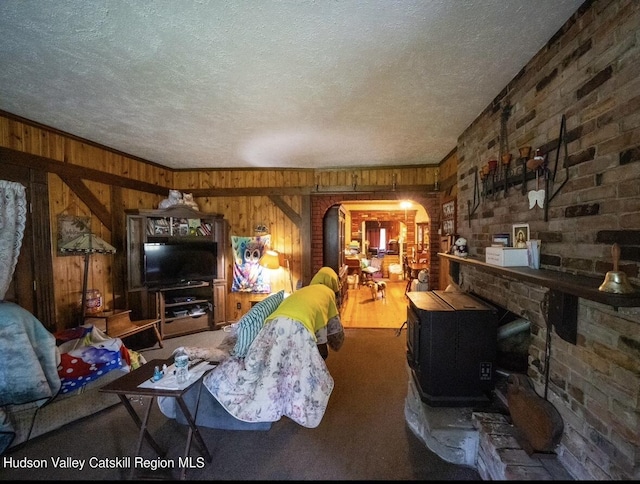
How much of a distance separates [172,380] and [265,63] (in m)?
2.10

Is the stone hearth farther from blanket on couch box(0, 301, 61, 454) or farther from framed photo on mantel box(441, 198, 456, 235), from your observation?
blanket on couch box(0, 301, 61, 454)

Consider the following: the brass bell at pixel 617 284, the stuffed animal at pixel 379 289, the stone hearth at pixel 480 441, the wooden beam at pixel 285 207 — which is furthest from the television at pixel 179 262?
the brass bell at pixel 617 284

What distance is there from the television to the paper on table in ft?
7.65

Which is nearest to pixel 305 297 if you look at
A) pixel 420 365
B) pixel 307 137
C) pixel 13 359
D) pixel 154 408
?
pixel 420 365

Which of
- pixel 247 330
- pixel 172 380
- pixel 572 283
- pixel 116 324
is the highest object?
pixel 572 283

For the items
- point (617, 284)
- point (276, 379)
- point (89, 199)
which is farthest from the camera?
point (89, 199)

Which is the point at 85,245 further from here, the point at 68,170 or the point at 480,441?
the point at 480,441

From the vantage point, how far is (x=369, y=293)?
6.70 metres

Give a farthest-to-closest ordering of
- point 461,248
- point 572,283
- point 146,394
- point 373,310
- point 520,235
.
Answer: point 373,310 → point 461,248 → point 520,235 → point 146,394 → point 572,283

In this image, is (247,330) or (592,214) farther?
(247,330)

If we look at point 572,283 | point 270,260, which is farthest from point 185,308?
point 572,283

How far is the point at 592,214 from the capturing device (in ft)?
4.04

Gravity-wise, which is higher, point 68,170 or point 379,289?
point 68,170

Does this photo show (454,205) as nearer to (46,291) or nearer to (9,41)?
(9,41)
